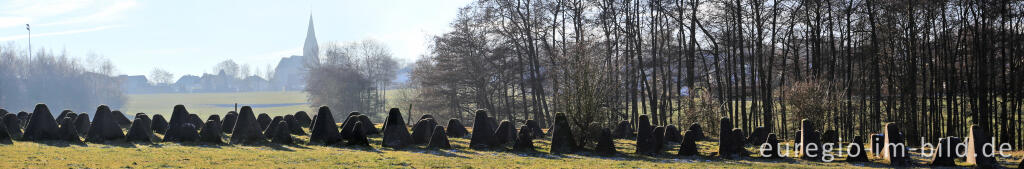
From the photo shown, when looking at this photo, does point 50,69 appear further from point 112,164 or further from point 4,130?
point 112,164

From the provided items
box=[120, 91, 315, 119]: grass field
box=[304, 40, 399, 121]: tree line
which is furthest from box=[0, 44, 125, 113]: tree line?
box=[304, 40, 399, 121]: tree line

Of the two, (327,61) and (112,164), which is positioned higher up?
(327,61)

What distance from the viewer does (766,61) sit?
154 feet

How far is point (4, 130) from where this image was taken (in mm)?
24516

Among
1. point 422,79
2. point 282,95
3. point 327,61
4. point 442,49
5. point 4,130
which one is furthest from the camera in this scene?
point 282,95

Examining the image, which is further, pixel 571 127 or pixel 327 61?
pixel 327 61

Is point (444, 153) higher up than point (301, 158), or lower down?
lower down

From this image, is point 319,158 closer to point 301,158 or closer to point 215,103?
point 301,158

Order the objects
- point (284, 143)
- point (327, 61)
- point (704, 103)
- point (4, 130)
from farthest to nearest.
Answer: point (327, 61) → point (704, 103) → point (284, 143) → point (4, 130)

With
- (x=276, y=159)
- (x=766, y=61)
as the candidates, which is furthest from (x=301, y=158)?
(x=766, y=61)

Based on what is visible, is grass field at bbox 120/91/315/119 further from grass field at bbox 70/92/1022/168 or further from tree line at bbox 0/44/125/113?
grass field at bbox 70/92/1022/168

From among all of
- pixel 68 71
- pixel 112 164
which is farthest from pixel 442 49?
pixel 68 71

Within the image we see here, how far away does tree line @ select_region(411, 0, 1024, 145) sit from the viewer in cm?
3047

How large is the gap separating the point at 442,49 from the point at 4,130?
27736 millimetres
